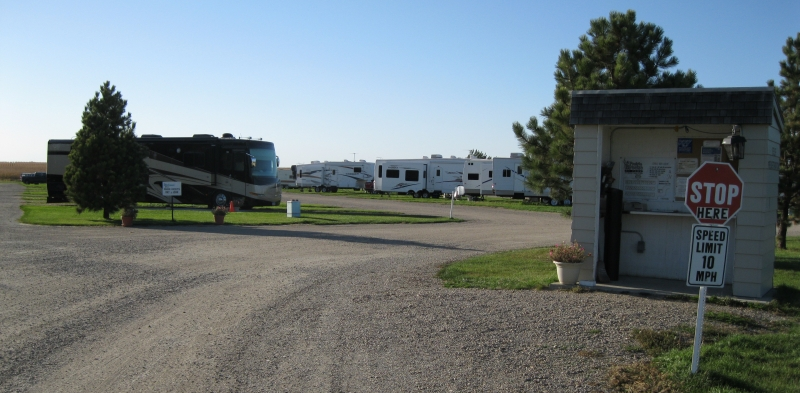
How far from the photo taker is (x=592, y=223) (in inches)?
368

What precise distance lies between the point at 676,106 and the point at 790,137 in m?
7.12

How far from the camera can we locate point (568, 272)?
9.11 metres

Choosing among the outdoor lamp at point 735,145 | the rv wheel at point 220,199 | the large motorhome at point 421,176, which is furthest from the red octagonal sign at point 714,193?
the large motorhome at point 421,176

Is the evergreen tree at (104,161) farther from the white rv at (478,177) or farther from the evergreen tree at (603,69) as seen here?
the white rv at (478,177)

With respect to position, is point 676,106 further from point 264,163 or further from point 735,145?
point 264,163

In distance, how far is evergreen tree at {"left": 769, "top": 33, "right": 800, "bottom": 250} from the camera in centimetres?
1423

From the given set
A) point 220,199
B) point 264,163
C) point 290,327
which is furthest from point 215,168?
point 290,327

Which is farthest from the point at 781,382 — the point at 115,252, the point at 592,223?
the point at 115,252

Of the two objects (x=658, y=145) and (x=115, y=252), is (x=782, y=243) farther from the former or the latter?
(x=115, y=252)

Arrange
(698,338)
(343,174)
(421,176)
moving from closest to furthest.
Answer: (698,338), (421,176), (343,174)

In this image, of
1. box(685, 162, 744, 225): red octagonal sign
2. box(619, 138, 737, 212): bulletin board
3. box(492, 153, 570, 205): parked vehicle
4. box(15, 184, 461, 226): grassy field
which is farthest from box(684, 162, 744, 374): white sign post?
box(492, 153, 570, 205): parked vehicle

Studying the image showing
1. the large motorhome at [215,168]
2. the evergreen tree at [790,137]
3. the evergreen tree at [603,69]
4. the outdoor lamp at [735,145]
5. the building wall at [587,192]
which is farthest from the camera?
the large motorhome at [215,168]

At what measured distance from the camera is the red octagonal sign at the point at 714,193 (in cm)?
525

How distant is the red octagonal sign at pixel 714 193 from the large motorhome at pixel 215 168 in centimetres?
2335
